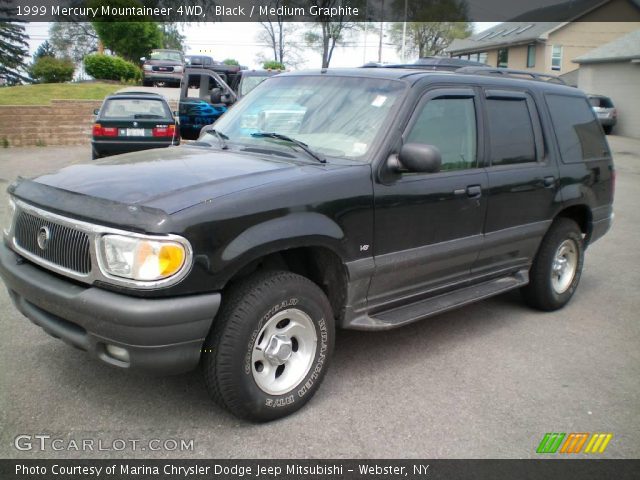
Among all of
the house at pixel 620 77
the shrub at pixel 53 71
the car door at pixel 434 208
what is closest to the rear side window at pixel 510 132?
the car door at pixel 434 208

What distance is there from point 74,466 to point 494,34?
48219 mm

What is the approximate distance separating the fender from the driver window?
989 mm

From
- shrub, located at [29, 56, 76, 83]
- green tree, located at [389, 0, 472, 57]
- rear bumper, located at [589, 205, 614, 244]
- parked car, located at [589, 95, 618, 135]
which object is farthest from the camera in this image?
green tree, located at [389, 0, 472, 57]

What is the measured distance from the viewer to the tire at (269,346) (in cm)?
322

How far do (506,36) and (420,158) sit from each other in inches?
1699

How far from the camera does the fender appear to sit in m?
3.17

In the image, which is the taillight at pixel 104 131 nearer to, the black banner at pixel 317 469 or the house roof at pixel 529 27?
the black banner at pixel 317 469

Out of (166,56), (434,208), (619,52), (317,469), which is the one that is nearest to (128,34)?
(166,56)

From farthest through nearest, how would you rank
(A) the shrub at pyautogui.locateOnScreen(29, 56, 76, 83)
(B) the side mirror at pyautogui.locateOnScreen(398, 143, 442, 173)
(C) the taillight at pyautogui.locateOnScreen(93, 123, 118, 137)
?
(A) the shrub at pyautogui.locateOnScreen(29, 56, 76, 83)
(C) the taillight at pyautogui.locateOnScreen(93, 123, 118, 137)
(B) the side mirror at pyautogui.locateOnScreen(398, 143, 442, 173)

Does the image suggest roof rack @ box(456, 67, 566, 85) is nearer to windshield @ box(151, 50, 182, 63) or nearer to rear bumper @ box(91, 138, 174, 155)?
rear bumper @ box(91, 138, 174, 155)

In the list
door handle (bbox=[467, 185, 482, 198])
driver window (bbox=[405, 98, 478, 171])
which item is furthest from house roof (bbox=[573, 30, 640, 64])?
door handle (bbox=[467, 185, 482, 198])

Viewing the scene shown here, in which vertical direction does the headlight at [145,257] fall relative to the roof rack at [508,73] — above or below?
below

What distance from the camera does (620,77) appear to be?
96.3 feet

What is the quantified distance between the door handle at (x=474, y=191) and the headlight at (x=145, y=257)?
7.39ft
